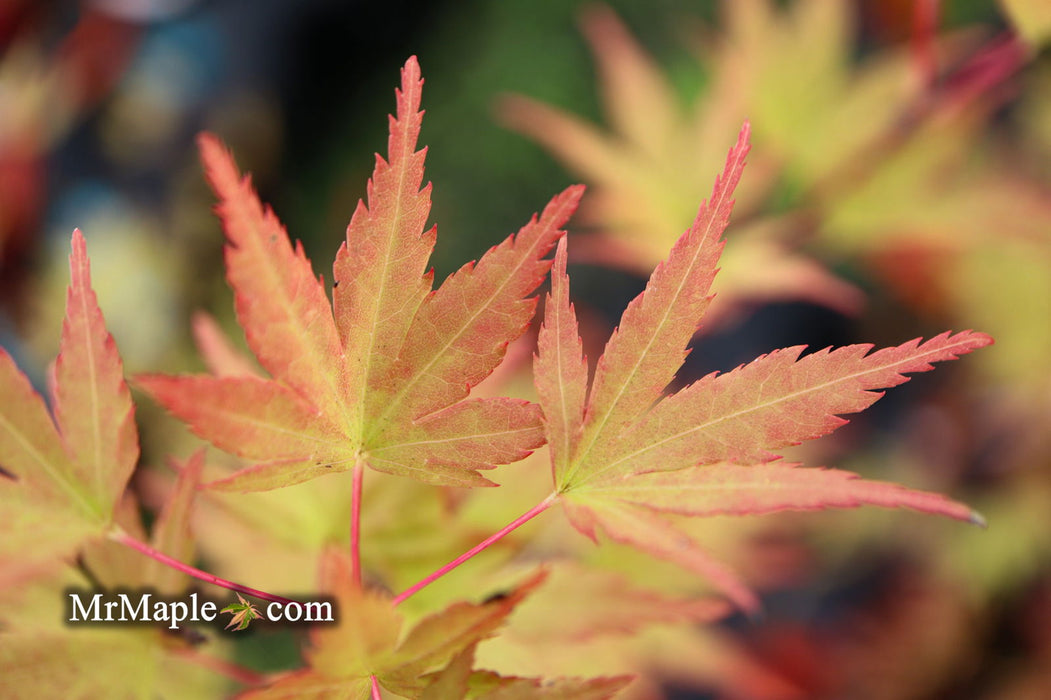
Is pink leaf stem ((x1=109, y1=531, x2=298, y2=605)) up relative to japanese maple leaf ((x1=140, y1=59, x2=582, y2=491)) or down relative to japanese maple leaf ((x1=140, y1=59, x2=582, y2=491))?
down

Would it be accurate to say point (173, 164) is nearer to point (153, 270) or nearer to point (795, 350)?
point (153, 270)

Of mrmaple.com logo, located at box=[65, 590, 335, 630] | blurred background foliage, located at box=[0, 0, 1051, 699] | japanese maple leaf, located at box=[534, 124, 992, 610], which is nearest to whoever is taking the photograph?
japanese maple leaf, located at box=[534, 124, 992, 610]

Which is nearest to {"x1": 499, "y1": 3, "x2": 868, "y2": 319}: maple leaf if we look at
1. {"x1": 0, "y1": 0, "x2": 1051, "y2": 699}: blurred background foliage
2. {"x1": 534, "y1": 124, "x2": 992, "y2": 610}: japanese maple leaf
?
{"x1": 0, "y1": 0, "x2": 1051, "y2": 699}: blurred background foliage

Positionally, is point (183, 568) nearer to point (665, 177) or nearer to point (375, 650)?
point (375, 650)

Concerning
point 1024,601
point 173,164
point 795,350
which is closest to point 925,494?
point 795,350

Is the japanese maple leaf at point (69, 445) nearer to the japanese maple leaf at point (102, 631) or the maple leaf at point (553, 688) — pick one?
the japanese maple leaf at point (102, 631)

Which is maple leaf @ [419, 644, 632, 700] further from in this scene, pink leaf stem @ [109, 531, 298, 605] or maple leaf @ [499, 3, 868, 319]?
maple leaf @ [499, 3, 868, 319]

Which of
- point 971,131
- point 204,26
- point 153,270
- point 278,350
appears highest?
point 204,26
